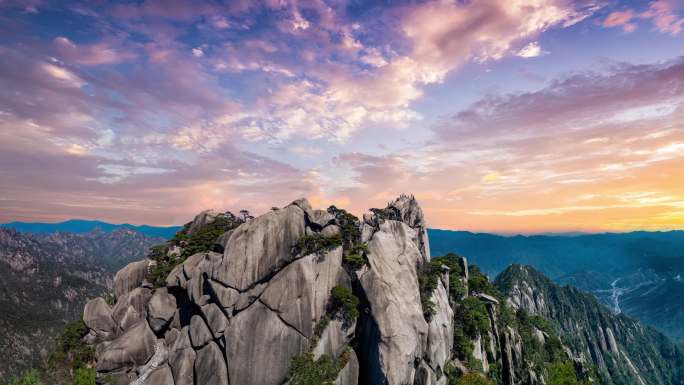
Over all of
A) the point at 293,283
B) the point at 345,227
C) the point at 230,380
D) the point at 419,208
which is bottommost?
the point at 230,380

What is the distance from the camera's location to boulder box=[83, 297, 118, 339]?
64250 mm

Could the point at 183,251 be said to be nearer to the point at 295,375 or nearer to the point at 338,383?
the point at 295,375

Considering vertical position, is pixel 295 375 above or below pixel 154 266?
below

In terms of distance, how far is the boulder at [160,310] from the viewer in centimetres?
6072

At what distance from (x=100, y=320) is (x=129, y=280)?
864cm

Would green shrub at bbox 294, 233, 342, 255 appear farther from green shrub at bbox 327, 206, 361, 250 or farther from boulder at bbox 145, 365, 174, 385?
boulder at bbox 145, 365, 174, 385

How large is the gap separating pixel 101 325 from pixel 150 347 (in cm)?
1313

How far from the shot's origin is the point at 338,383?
171 feet

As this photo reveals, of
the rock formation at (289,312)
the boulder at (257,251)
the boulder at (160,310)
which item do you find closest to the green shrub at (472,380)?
the rock formation at (289,312)

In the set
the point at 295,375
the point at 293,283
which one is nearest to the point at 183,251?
the point at 293,283

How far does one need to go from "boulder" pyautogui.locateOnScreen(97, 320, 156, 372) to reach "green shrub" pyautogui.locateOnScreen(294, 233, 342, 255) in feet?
91.4

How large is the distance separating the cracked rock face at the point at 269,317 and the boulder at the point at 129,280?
4.71 metres

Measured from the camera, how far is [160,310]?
61344 mm

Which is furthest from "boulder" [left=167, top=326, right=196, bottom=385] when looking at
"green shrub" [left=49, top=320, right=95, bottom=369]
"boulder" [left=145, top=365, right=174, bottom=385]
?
"green shrub" [left=49, top=320, right=95, bottom=369]
